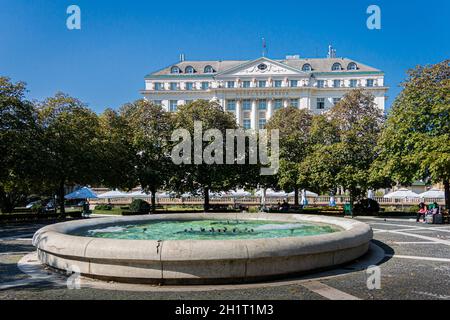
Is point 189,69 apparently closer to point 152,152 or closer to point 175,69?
point 175,69

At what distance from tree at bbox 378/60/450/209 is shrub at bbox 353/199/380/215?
5.90m

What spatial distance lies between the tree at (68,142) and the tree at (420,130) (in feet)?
78.2

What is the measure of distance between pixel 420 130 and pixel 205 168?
738 inches

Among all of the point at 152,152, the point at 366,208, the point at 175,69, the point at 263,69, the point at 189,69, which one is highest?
the point at 175,69

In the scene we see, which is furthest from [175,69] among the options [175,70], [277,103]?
[277,103]

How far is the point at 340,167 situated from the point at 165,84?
242 ft

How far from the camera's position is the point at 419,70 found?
3325cm

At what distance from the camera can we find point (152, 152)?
37.0 metres

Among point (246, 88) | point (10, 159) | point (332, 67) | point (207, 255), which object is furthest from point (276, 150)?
point (332, 67)

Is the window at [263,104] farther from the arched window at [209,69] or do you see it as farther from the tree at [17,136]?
the tree at [17,136]

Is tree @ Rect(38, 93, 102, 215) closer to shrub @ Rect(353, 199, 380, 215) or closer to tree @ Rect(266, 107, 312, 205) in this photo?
tree @ Rect(266, 107, 312, 205)

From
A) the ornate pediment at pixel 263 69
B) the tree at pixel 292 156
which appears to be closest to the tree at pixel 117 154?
the tree at pixel 292 156

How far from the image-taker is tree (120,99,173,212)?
36.2m
